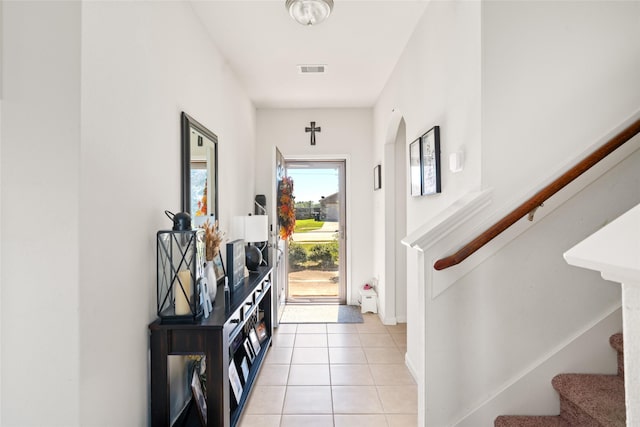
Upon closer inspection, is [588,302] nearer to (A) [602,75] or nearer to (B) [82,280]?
(A) [602,75]

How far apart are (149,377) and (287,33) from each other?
251 cm

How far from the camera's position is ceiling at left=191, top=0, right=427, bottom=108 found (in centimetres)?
234

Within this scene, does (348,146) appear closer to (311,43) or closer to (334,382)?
(311,43)

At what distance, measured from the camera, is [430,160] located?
228 cm

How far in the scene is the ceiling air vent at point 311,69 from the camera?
10.8 feet

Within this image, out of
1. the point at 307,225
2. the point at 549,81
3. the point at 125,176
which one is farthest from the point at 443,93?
the point at 307,225

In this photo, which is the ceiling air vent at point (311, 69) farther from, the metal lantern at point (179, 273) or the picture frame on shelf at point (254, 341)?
the picture frame on shelf at point (254, 341)

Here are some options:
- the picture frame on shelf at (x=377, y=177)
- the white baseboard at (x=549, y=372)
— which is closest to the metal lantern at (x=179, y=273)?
the white baseboard at (x=549, y=372)

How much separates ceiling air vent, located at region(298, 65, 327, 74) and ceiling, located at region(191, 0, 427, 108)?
55mm

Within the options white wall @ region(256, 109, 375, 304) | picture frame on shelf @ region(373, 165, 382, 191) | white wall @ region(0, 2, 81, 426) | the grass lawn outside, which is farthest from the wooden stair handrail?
the grass lawn outside

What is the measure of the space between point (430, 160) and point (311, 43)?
4.76ft

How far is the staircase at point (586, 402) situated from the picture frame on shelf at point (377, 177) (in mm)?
2760

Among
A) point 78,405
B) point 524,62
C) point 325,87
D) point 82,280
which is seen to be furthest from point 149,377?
point 325,87

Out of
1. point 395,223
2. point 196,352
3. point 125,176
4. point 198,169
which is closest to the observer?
point 125,176
